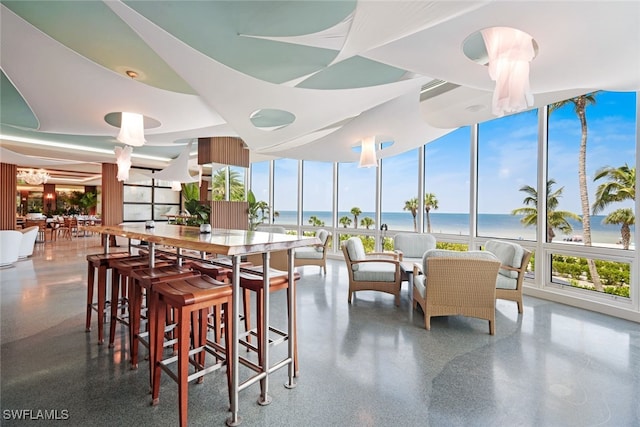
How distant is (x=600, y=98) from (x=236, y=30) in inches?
205

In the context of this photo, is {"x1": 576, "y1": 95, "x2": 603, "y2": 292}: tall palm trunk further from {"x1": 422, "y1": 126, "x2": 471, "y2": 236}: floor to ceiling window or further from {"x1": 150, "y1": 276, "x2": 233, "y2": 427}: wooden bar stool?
{"x1": 150, "y1": 276, "x2": 233, "y2": 427}: wooden bar stool

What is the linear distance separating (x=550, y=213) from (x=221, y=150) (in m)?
6.15

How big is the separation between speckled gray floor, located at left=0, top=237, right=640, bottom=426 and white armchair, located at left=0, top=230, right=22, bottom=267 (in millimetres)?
3441

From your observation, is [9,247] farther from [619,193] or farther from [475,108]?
[619,193]

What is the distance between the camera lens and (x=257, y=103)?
3221 millimetres

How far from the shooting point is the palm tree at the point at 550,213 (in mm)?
4477

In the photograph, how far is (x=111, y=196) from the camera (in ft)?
31.6

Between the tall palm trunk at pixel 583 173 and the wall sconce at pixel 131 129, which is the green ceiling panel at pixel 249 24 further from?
the tall palm trunk at pixel 583 173

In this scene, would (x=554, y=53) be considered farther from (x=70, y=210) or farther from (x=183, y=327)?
(x=70, y=210)

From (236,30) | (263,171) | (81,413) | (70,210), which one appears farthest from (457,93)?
(70,210)

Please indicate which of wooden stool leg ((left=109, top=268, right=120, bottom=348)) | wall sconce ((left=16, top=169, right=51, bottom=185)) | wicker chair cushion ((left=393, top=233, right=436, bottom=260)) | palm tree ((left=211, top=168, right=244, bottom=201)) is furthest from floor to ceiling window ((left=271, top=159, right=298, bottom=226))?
wall sconce ((left=16, top=169, right=51, bottom=185))

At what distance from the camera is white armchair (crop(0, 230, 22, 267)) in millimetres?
5961

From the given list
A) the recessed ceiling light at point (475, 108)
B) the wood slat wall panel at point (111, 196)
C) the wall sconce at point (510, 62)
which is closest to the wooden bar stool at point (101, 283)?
the wall sconce at point (510, 62)

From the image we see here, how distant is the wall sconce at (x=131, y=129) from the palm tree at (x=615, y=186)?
21.5ft
